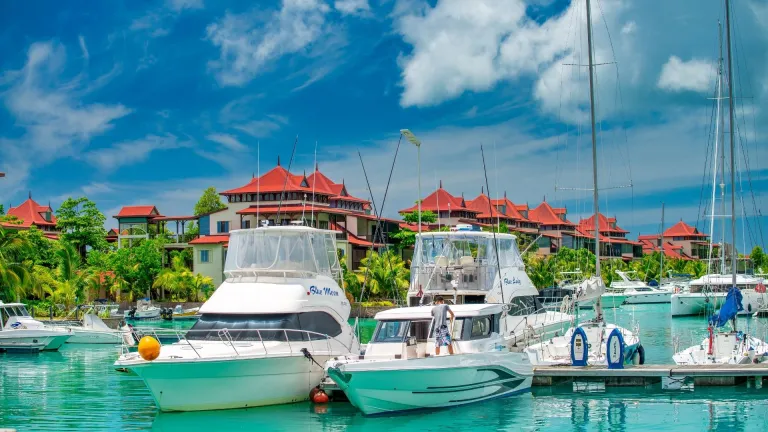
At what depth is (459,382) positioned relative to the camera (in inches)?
924

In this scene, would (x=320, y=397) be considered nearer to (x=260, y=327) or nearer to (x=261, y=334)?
(x=261, y=334)

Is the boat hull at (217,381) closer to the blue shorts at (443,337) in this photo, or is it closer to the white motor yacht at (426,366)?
the white motor yacht at (426,366)

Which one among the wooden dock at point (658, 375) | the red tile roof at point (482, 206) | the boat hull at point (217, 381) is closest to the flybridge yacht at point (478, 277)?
the wooden dock at point (658, 375)

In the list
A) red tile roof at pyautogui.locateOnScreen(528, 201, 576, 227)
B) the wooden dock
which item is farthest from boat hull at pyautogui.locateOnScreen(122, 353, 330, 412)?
red tile roof at pyautogui.locateOnScreen(528, 201, 576, 227)

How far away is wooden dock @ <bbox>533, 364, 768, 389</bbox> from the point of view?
26266 millimetres

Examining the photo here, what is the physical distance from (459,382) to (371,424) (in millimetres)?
2837

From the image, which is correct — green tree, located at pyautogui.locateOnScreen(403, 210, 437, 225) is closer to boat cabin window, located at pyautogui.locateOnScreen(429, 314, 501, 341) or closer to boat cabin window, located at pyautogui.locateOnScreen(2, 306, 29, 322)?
boat cabin window, located at pyautogui.locateOnScreen(2, 306, 29, 322)

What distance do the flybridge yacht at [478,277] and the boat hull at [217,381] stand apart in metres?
7.42

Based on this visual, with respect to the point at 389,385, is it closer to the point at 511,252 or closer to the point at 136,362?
the point at 136,362

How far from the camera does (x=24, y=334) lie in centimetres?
4584

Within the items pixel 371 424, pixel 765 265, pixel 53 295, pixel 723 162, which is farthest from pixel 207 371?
pixel 765 265

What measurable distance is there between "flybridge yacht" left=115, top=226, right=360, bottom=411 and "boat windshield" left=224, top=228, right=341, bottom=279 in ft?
0.10

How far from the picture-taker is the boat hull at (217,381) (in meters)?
22.6

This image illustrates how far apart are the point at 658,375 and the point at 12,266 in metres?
41.4
